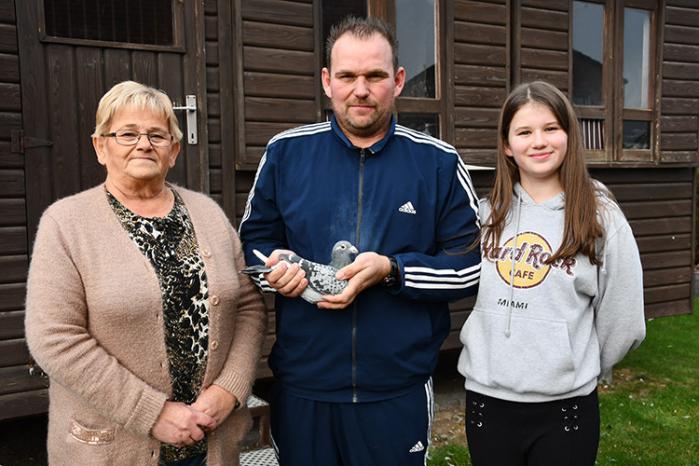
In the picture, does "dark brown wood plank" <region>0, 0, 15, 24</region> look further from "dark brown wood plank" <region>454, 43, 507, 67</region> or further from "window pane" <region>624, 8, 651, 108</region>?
"window pane" <region>624, 8, 651, 108</region>

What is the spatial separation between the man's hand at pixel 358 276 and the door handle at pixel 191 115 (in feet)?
9.37

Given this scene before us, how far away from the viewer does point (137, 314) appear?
203 cm

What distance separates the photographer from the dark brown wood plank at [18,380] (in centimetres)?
425

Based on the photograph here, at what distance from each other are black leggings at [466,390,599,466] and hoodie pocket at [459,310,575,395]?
70 millimetres

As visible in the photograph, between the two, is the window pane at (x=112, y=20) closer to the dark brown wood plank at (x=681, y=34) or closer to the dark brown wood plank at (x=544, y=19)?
the dark brown wood plank at (x=544, y=19)

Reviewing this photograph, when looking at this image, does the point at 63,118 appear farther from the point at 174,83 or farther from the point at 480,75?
the point at 480,75

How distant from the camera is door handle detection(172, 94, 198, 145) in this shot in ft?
15.3

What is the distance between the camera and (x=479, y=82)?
19.3ft

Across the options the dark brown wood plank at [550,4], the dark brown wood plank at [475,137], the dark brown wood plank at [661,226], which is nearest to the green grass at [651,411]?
the dark brown wood plank at [661,226]

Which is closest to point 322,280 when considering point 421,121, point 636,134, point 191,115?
point 191,115

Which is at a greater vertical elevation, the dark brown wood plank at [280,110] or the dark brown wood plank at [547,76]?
the dark brown wood plank at [547,76]

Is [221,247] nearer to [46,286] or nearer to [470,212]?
[46,286]

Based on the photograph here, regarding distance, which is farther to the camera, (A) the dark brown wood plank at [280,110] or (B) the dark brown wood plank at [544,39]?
(B) the dark brown wood plank at [544,39]

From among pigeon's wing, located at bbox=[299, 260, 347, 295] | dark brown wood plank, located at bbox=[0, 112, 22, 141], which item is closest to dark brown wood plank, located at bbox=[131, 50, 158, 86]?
dark brown wood plank, located at bbox=[0, 112, 22, 141]
